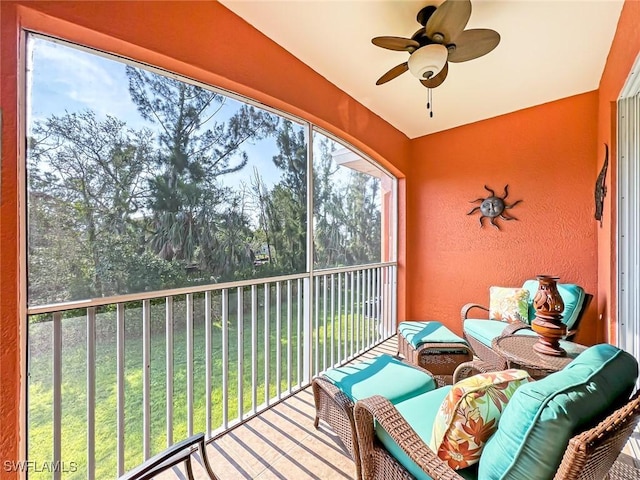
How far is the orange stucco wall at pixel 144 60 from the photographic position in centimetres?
116

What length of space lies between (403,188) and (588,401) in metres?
3.68

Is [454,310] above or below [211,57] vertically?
below

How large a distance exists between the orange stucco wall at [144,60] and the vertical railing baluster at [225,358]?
1031 millimetres

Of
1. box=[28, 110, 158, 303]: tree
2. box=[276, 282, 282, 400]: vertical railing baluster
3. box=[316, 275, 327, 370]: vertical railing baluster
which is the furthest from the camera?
box=[316, 275, 327, 370]: vertical railing baluster

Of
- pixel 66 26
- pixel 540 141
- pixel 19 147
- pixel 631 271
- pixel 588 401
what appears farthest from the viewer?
pixel 540 141

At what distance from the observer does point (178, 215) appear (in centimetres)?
176

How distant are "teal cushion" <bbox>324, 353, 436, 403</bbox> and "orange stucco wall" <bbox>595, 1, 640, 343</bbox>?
6.21ft

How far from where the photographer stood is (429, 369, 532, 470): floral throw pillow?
1.00 m

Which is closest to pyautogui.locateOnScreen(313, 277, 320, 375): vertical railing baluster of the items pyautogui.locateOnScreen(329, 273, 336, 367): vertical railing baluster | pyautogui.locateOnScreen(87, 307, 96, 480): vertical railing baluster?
pyautogui.locateOnScreen(329, 273, 336, 367): vertical railing baluster

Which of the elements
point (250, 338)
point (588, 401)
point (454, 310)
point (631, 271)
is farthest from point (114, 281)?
point (454, 310)

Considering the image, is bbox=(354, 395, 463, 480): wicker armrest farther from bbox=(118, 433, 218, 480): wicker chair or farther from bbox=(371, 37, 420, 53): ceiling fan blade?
bbox=(371, 37, 420, 53): ceiling fan blade

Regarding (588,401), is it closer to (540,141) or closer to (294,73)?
(294,73)

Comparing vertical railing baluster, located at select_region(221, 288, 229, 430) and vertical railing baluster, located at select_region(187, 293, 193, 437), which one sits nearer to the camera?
vertical railing baluster, located at select_region(187, 293, 193, 437)

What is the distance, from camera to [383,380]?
1802 millimetres
